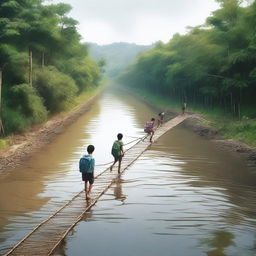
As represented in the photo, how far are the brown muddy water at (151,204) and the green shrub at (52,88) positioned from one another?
13.1 meters

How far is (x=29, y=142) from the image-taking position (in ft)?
88.0

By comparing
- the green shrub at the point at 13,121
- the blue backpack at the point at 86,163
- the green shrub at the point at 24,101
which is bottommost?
the blue backpack at the point at 86,163

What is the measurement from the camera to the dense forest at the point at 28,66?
28578mm

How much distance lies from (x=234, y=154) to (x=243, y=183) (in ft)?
23.1

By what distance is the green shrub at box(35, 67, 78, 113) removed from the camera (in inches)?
1439

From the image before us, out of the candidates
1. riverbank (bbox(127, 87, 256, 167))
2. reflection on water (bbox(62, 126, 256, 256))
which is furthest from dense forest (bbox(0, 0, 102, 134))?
riverbank (bbox(127, 87, 256, 167))

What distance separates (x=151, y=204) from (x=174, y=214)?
1.27m

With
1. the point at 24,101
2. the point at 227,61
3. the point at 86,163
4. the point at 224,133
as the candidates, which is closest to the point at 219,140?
the point at 224,133

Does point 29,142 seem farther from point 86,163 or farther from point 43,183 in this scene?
point 86,163

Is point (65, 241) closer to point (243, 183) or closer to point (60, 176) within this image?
point (60, 176)

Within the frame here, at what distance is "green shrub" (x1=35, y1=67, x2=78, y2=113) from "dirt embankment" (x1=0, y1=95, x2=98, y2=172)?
6.71ft

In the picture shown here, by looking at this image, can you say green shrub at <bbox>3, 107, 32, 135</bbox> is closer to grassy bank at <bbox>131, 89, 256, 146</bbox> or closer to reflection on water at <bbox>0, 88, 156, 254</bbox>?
reflection on water at <bbox>0, 88, 156, 254</bbox>

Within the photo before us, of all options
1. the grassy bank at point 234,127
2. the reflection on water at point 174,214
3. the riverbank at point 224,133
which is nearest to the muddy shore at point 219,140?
the riverbank at point 224,133

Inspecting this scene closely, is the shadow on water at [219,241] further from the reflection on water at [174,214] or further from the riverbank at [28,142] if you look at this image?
the riverbank at [28,142]
